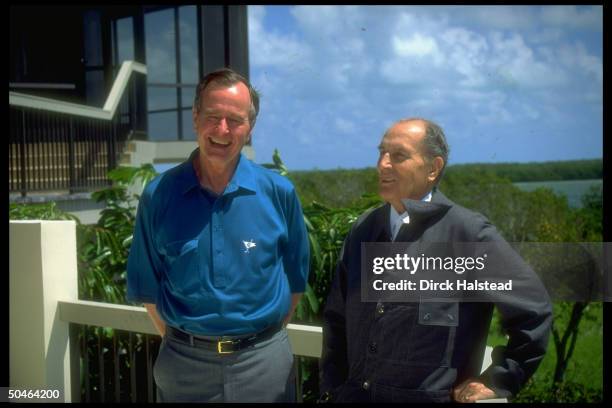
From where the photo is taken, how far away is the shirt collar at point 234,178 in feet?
8.12

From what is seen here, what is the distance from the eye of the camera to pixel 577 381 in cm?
761

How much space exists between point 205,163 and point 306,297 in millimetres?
1610

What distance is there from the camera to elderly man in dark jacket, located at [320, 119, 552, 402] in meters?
1.99

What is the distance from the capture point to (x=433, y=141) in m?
2.13

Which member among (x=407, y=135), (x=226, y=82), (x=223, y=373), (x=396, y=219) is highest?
(x=226, y=82)

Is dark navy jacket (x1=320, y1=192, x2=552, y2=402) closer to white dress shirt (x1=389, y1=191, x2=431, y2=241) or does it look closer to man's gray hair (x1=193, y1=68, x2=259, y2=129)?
white dress shirt (x1=389, y1=191, x2=431, y2=241)

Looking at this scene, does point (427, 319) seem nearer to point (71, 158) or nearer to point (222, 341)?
point (222, 341)

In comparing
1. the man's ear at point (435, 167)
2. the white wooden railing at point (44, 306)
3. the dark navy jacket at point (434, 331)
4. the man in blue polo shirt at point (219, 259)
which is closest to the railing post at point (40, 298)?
the white wooden railing at point (44, 306)

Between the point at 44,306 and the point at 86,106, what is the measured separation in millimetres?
6352

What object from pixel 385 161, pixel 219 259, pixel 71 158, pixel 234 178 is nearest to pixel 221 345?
pixel 219 259

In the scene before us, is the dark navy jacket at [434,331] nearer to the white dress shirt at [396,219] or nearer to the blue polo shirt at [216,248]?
the white dress shirt at [396,219]

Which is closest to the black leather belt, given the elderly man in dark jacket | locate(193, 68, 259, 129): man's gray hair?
the elderly man in dark jacket

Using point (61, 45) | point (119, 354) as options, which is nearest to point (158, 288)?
point (119, 354)

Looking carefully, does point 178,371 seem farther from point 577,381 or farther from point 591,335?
point 591,335
